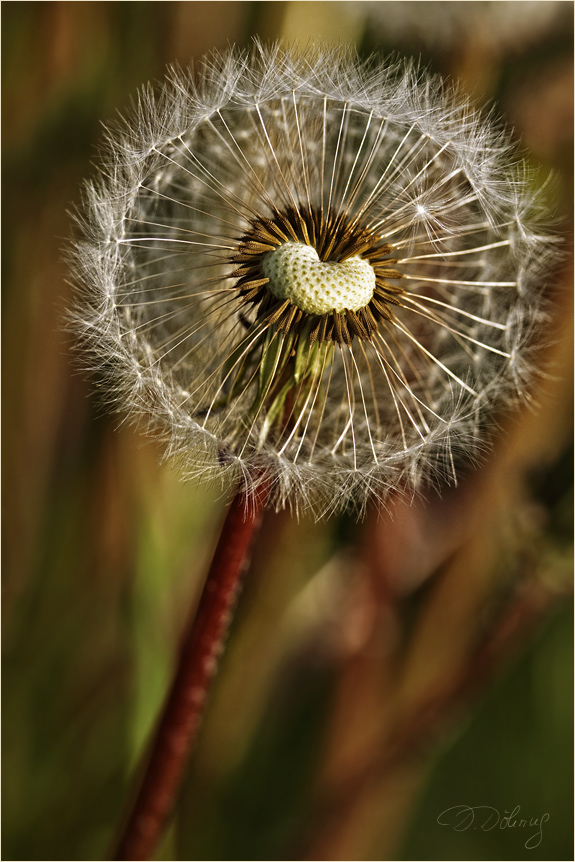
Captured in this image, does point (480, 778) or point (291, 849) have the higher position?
point (480, 778)

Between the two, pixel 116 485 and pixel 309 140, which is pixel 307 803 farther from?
pixel 309 140

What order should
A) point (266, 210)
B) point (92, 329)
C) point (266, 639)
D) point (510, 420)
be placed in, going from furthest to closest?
point (266, 639)
point (510, 420)
point (266, 210)
point (92, 329)

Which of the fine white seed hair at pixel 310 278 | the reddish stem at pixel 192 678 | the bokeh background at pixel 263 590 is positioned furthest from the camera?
the bokeh background at pixel 263 590

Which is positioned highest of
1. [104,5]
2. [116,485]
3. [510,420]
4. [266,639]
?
[104,5]

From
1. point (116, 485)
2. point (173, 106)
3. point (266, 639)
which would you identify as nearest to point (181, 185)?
point (173, 106)

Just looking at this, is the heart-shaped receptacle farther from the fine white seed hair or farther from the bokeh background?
the bokeh background
